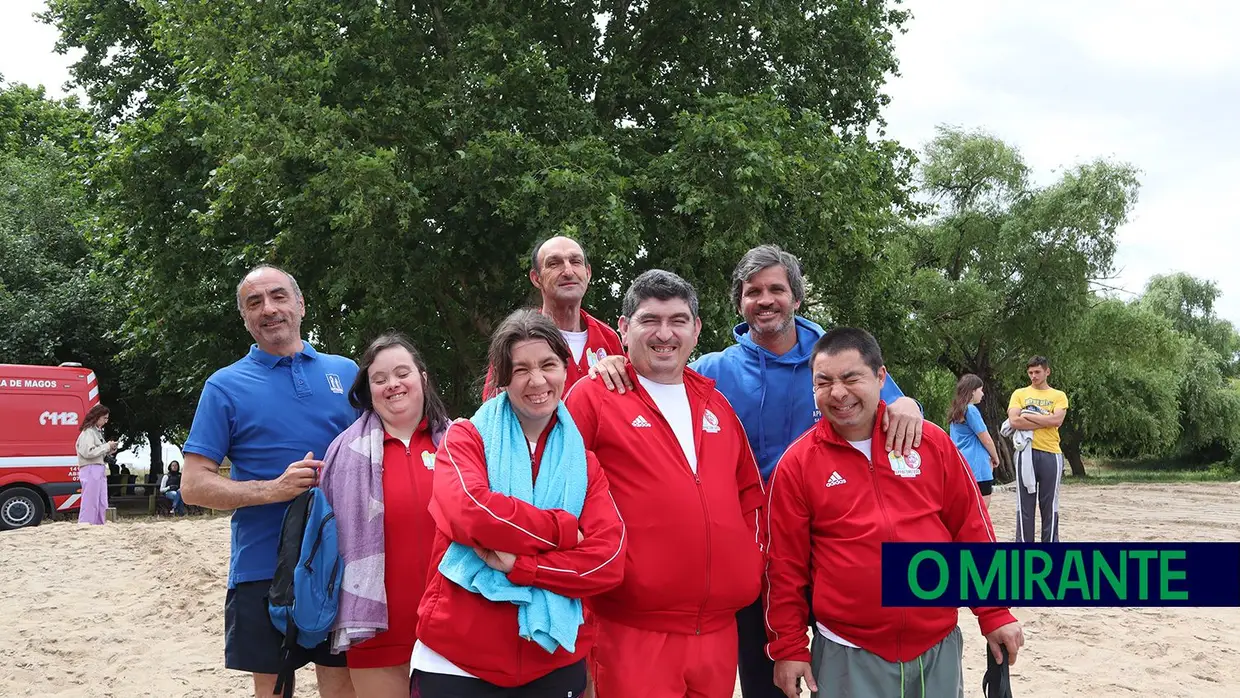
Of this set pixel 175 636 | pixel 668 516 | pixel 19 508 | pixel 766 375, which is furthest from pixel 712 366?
pixel 19 508

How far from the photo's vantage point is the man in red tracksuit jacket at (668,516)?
2.93 meters

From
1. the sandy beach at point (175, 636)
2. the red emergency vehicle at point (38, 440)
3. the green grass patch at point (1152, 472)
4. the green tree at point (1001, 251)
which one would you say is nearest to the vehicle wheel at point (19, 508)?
the red emergency vehicle at point (38, 440)

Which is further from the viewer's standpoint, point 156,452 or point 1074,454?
point 1074,454

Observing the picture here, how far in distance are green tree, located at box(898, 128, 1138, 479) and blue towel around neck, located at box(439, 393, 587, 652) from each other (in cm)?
2104

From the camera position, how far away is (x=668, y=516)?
2.96 m

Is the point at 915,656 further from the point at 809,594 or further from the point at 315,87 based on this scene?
the point at 315,87

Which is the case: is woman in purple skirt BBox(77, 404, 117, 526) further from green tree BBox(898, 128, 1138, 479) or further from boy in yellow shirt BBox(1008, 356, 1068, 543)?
green tree BBox(898, 128, 1138, 479)

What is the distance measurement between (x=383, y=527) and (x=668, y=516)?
0.95m

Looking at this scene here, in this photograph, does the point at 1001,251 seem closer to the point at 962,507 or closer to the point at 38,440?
the point at 38,440

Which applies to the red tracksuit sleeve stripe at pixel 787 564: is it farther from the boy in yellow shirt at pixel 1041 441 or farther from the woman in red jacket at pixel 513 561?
the boy in yellow shirt at pixel 1041 441

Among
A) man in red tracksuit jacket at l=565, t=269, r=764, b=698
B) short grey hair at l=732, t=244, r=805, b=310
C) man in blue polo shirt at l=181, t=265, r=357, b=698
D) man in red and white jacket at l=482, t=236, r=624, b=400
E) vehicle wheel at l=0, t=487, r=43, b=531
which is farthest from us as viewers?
vehicle wheel at l=0, t=487, r=43, b=531

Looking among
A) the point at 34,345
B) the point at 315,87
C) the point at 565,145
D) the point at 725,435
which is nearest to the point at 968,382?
the point at 565,145

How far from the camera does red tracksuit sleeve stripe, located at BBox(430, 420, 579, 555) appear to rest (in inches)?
100


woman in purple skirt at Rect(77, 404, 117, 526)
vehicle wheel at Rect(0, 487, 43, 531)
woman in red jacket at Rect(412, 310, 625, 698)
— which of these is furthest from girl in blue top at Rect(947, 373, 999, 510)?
vehicle wheel at Rect(0, 487, 43, 531)
